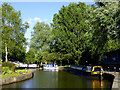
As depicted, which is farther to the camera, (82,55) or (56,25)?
(56,25)

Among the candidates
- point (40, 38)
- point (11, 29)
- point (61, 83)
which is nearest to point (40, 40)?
point (40, 38)

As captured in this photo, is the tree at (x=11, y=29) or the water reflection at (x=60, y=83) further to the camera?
the tree at (x=11, y=29)

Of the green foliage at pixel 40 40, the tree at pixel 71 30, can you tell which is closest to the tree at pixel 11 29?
the tree at pixel 71 30

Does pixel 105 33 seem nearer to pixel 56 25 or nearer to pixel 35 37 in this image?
pixel 56 25

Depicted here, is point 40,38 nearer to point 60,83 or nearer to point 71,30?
point 71,30

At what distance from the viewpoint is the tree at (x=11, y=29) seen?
1791 inches

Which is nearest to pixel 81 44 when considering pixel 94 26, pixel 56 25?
pixel 56 25

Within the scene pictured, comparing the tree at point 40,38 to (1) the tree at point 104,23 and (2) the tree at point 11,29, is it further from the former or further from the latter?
(1) the tree at point 104,23

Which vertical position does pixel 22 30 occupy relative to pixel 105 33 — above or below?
above

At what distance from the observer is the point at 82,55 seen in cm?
6266

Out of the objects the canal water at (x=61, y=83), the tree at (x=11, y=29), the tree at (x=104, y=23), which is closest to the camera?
the canal water at (x=61, y=83)

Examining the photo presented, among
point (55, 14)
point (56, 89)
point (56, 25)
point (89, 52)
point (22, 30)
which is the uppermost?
point (55, 14)

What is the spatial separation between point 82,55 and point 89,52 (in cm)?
246

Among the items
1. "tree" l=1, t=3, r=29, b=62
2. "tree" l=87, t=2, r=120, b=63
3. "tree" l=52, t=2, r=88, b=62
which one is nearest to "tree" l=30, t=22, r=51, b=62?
"tree" l=52, t=2, r=88, b=62
